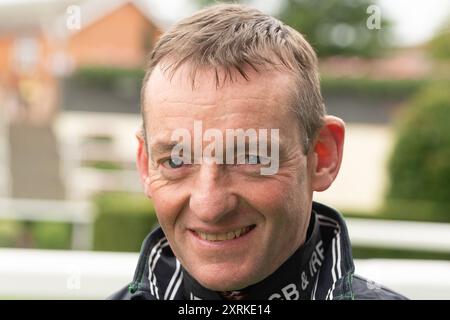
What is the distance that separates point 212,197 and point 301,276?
0.24 meters

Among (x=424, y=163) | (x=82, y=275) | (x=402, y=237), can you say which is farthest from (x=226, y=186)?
(x=424, y=163)

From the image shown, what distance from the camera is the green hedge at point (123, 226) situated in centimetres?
668

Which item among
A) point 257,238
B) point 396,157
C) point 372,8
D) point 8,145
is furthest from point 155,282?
point 8,145

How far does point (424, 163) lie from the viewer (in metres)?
7.45

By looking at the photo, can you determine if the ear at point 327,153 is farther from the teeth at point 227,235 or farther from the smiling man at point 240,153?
the teeth at point 227,235

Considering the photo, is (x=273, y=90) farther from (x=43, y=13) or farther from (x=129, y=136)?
(x=129, y=136)

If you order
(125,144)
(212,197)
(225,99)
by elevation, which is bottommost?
(125,144)

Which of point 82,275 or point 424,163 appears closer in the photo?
point 82,275

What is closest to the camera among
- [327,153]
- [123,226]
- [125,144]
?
[327,153]

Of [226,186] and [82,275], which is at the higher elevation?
[226,186]

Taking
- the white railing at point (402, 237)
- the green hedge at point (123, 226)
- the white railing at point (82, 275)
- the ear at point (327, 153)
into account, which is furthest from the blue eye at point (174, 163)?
the green hedge at point (123, 226)

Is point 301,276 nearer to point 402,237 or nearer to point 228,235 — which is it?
point 228,235

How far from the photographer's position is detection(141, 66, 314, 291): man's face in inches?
43.4

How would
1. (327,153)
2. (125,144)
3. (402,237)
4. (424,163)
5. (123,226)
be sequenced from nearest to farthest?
(327,153) → (402,237) → (123,226) → (424,163) → (125,144)
